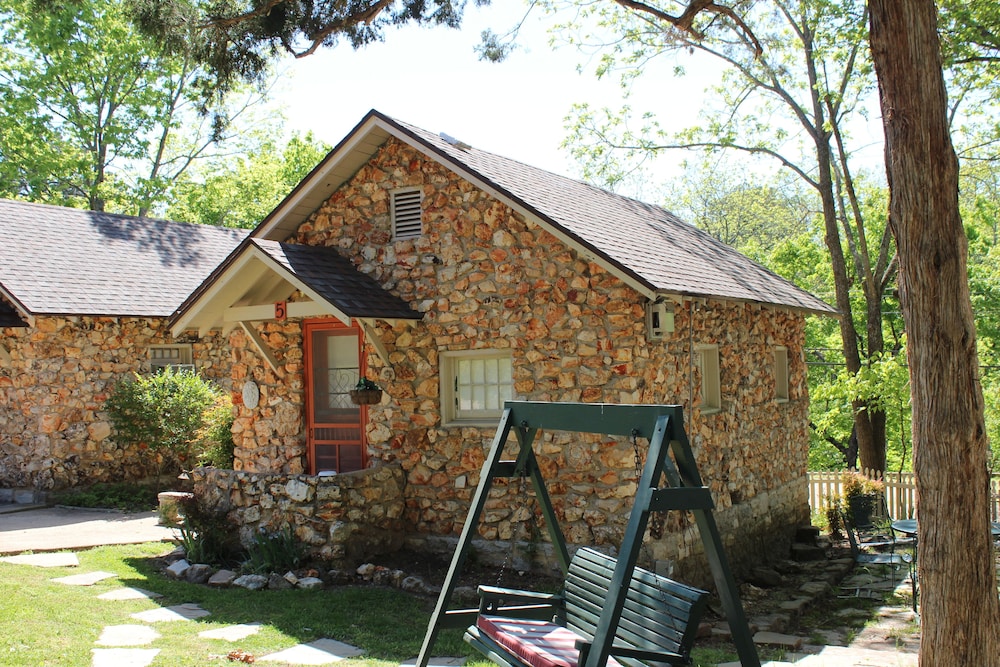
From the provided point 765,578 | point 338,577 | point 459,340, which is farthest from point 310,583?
point 765,578

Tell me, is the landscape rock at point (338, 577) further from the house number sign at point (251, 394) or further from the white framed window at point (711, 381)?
the white framed window at point (711, 381)

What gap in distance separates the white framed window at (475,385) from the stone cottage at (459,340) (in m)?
0.02

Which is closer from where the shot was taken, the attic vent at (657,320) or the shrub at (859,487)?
the attic vent at (657,320)

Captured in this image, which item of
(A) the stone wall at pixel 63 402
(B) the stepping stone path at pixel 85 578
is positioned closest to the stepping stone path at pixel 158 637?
(B) the stepping stone path at pixel 85 578

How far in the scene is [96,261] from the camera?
16.1 meters

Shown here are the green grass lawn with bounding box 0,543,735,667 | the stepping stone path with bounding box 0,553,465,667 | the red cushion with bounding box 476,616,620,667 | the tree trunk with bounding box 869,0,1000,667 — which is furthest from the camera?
the green grass lawn with bounding box 0,543,735,667

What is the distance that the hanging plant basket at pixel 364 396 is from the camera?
996cm

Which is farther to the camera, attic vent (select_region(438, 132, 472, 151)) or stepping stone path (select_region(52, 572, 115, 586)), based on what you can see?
attic vent (select_region(438, 132, 472, 151))

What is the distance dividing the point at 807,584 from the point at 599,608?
6449 mm

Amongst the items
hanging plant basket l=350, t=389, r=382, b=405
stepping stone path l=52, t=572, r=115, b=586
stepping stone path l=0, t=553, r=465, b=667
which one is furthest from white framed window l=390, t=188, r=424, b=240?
stepping stone path l=52, t=572, r=115, b=586

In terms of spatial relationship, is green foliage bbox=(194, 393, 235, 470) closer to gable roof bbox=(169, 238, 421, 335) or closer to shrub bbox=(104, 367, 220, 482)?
gable roof bbox=(169, 238, 421, 335)

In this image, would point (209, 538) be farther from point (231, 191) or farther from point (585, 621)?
point (231, 191)

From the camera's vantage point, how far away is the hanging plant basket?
9964 mm

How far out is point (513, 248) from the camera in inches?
381
